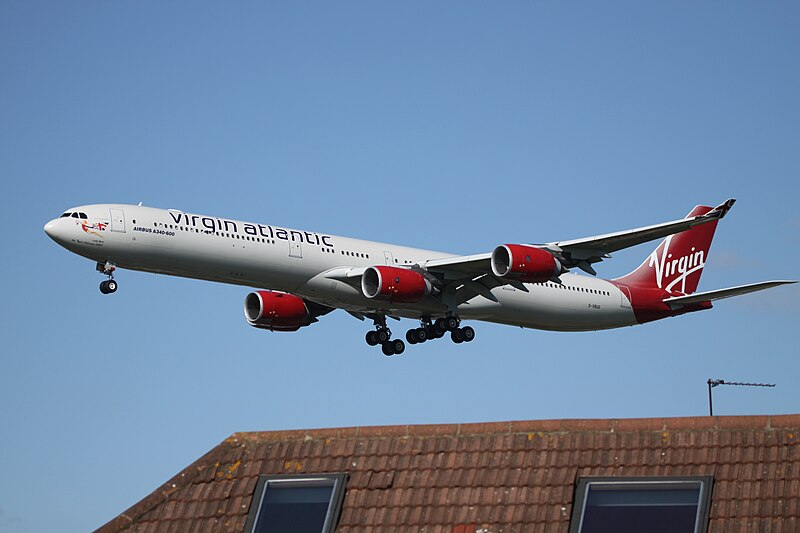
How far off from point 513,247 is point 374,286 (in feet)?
18.6

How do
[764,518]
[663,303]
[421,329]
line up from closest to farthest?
[764,518]
[421,329]
[663,303]

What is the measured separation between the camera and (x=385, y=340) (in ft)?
182

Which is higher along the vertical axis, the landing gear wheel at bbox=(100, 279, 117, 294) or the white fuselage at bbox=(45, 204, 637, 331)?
the white fuselage at bbox=(45, 204, 637, 331)

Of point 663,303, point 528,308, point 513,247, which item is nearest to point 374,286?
point 513,247

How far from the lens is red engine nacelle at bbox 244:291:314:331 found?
55.3m

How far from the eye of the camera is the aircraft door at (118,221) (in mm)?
45344

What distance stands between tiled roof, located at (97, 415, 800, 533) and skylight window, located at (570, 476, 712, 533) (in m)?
0.11

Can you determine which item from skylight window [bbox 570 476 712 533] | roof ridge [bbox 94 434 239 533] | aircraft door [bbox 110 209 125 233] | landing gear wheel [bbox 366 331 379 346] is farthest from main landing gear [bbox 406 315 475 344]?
skylight window [bbox 570 476 712 533]

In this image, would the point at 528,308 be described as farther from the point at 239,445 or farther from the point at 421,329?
the point at 239,445

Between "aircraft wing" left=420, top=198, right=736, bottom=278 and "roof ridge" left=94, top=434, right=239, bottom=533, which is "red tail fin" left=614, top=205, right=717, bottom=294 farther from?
"roof ridge" left=94, top=434, right=239, bottom=533

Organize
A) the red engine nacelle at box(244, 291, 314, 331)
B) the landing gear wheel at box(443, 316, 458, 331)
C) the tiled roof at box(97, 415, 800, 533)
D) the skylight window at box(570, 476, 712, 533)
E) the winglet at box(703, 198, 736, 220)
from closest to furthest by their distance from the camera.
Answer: the skylight window at box(570, 476, 712, 533) → the tiled roof at box(97, 415, 800, 533) → the winglet at box(703, 198, 736, 220) → the landing gear wheel at box(443, 316, 458, 331) → the red engine nacelle at box(244, 291, 314, 331)

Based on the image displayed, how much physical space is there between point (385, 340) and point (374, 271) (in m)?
7.21

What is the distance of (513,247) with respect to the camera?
48562 mm

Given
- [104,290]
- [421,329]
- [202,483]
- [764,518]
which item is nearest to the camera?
[764,518]
